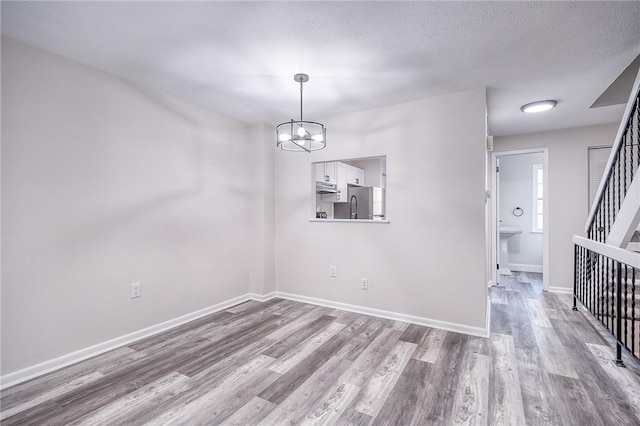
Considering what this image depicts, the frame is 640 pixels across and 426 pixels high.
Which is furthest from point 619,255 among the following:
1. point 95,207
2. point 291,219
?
point 95,207

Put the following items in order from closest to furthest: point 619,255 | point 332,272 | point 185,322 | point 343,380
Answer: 1. point 343,380
2. point 619,255
3. point 185,322
4. point 332,272

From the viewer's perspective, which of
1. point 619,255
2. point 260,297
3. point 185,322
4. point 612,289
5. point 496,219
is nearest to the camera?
point 619,255

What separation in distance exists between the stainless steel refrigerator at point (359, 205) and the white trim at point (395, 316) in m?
2.22

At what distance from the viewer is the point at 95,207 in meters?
2.44

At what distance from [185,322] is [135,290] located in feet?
2.21

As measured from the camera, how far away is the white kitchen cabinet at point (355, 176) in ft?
18.9

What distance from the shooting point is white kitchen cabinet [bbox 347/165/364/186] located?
577 cm

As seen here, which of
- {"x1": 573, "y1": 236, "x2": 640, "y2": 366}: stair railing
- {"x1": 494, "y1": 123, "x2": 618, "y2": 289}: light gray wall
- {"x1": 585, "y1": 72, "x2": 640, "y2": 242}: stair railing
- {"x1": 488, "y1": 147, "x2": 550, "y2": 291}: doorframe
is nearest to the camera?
{"x1": 573, "y1": 236, "x2": 640, "y2": 366}: stair railing

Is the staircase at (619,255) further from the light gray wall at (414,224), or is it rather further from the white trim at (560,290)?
the light gray wall at (414,224)

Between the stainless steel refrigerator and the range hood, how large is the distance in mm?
616

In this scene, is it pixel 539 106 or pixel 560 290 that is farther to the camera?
pixel 560 290

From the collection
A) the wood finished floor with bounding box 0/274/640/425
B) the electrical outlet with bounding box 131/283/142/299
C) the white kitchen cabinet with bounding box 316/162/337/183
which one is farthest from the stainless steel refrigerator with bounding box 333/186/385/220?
the electrical outlet with bounding box 131/283/142/299

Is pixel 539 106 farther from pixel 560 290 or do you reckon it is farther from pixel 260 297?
pixel 260 297

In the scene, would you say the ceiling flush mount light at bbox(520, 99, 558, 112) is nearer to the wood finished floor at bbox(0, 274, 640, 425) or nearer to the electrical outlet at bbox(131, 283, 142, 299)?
the wood finished floor at bbox(0, 274, 640, 425)
